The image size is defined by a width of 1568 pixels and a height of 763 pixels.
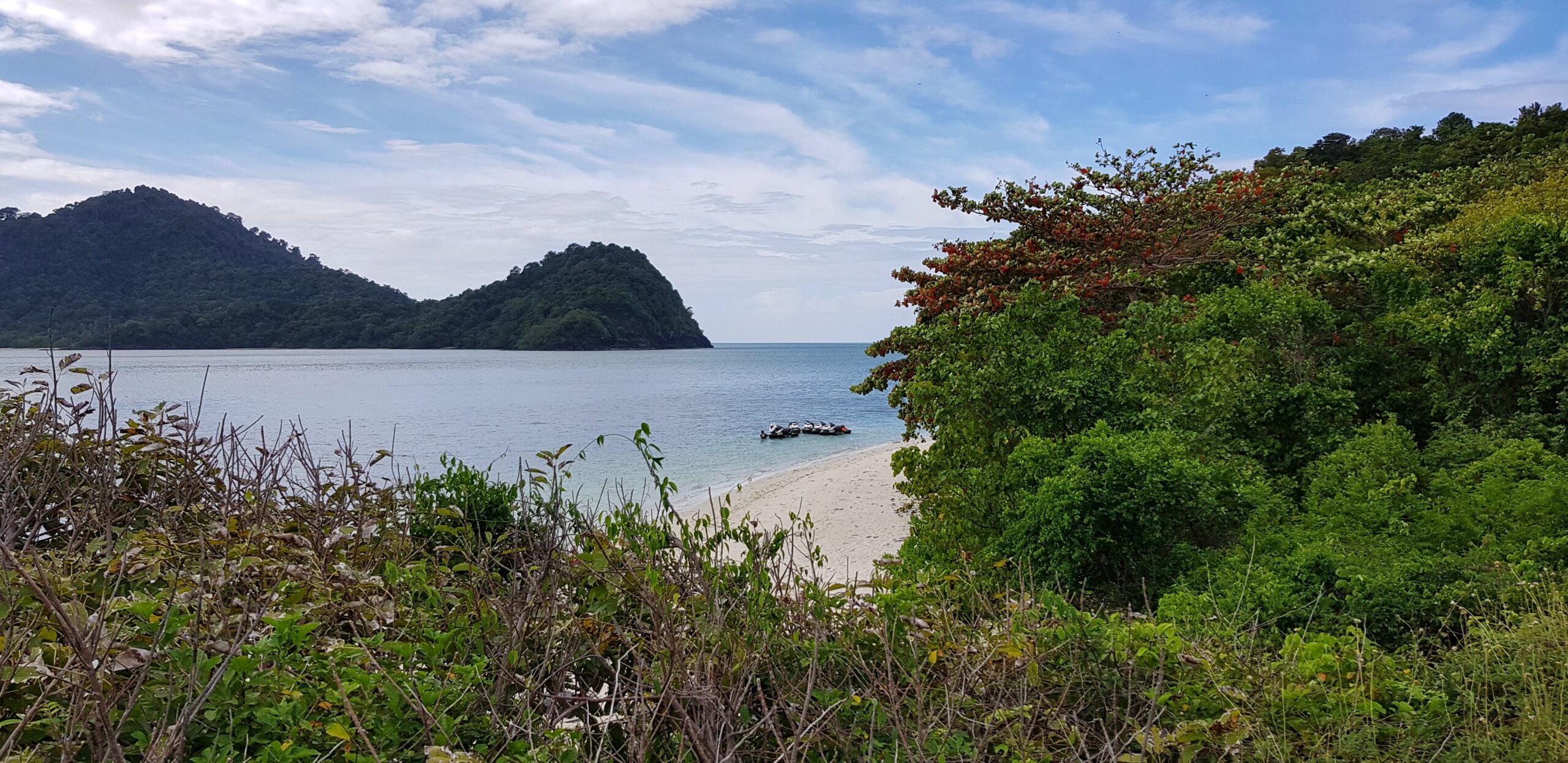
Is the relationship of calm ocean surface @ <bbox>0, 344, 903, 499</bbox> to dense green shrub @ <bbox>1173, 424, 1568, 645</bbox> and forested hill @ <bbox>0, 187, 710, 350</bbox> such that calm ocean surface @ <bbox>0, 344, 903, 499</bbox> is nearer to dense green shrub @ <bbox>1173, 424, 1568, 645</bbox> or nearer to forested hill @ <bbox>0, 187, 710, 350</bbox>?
dense green shrub @ <bbox>1173, 424, 1568, 645</bbox>

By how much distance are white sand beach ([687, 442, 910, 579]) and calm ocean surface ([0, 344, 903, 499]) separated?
5.48ft

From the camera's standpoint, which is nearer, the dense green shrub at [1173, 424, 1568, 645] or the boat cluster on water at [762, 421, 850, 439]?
the dense green shrub at [1173, 424, 1568, 645]

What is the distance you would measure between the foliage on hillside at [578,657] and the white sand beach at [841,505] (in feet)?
21.0

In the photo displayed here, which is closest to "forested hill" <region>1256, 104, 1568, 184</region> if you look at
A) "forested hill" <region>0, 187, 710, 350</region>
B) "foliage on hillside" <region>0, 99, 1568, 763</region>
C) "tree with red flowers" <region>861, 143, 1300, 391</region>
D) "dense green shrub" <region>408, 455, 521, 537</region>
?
"tree with red flowers" <region>861, 143, 1300, 391</region>

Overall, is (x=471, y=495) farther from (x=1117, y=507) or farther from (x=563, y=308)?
(x=563, y=308)

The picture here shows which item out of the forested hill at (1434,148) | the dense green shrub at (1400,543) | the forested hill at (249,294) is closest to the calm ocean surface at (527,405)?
the dense green shrub at (1400,543)

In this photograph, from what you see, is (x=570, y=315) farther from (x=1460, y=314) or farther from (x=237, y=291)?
(x=1460, y=314)

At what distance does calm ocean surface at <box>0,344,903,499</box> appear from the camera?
2700 centimetres

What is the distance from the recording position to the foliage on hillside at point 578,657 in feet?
7.47

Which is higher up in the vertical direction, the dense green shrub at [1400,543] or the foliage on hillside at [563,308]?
the foliage on hillside at [563,308]

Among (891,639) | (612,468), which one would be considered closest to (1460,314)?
(891,639)

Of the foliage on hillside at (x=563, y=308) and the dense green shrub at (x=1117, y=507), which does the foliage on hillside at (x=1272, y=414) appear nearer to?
the dense green shrub at (x=1117, y=507)

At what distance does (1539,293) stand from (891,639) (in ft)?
31.8

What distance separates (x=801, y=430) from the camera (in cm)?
3659
